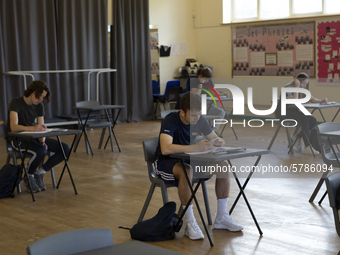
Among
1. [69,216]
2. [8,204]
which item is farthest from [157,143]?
[8,204]

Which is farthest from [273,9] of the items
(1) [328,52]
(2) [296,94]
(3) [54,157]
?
(3) [54,157]

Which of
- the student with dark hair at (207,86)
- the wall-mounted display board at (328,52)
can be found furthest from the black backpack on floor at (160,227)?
the wall-mounted display board at (328,52)

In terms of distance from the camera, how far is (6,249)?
341 centimetres

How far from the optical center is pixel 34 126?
4.92m

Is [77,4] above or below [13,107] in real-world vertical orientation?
above

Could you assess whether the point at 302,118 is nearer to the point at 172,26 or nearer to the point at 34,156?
the point at 34,156

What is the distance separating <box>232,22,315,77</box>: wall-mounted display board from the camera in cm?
973

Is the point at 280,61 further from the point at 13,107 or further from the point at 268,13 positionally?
the point at 13,107

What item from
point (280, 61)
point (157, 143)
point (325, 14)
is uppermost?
point (325, 14)

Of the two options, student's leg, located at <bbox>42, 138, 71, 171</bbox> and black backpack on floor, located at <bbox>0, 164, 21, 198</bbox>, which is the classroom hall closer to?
black backpack on floor, located at <bbox>0, 164, 21, 198</bbox>

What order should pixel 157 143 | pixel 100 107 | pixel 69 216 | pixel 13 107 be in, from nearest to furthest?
pixel 157 143
pixel 69 216
pixel 13 107
pixel 100 107

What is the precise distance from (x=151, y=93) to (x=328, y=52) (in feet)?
12.4

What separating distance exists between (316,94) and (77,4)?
191 inches

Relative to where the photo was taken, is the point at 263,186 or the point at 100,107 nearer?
the point at 263,186
